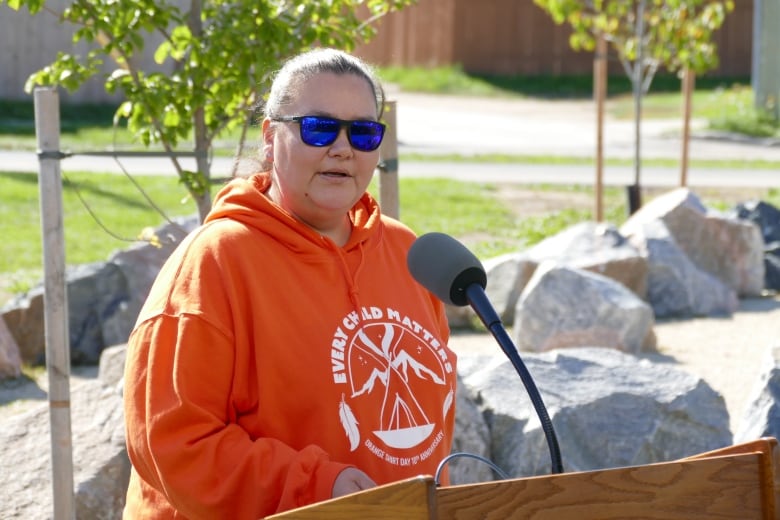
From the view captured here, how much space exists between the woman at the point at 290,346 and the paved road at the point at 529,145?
836 centimetres

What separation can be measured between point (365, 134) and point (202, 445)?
710mm

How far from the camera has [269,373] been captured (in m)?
2.48

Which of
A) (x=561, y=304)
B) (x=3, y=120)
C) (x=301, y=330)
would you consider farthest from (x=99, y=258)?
(x=3, y=120)

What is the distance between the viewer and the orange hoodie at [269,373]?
2.37 m

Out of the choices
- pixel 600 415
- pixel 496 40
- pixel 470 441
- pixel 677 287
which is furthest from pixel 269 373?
pixel 496 40

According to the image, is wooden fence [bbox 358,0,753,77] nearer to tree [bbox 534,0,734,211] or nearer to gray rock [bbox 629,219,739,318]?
tree [bbox 534,0,734,211]

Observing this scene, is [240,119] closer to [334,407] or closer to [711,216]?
[334,407]

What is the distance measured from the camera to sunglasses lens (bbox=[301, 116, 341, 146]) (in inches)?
102

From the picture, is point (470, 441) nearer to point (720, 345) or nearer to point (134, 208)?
point (720, 345)

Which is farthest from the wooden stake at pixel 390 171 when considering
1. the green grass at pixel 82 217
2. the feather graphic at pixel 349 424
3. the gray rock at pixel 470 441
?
the green grass at pixel 82 217

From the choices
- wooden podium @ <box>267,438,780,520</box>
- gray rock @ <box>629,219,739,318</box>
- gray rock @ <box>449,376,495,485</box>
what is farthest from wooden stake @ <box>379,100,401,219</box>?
gray rock @ <box>629,219,739,318</box>

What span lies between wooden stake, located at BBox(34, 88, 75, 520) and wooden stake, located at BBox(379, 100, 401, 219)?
50.3 inches

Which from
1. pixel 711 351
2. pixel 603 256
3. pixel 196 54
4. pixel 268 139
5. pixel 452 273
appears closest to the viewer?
pixel 452 273

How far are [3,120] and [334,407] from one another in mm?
20079
